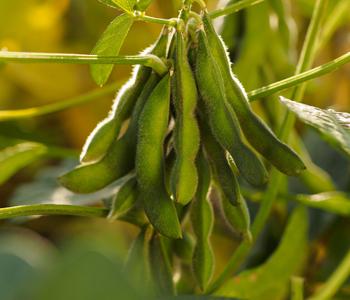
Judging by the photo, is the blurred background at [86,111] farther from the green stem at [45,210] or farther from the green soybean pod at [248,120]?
the green soybean pod at [248,120]

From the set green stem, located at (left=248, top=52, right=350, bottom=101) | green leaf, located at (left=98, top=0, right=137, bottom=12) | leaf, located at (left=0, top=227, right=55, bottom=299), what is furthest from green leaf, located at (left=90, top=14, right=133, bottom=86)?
leaf, located at (left=0, top=227, right=55, bottom=299)

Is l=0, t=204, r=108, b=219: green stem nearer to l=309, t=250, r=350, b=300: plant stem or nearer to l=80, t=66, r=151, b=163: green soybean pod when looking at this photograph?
l=80, t=66, r=151, b=163: green soybean pod

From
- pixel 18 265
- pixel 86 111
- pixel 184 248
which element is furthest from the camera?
pixel 86 111

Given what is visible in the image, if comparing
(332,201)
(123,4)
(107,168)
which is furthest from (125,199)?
(332,201)

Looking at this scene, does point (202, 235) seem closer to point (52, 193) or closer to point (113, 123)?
point (113, 123)

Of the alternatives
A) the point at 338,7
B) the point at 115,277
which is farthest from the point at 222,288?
the point at 115,277

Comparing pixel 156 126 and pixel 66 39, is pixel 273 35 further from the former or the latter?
pixel 66 39
